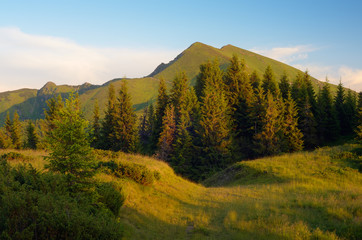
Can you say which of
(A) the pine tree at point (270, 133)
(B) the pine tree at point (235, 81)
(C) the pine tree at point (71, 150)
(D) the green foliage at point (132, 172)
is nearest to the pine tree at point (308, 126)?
(A) the pine tree at point (270, 133)

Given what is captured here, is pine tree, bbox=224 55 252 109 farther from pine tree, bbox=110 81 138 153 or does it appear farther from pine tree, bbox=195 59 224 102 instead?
pine tree, bbox=110 81 138 153

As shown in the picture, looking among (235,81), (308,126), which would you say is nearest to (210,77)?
(235,81)

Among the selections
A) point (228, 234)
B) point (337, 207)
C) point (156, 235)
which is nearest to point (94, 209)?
point (156, 235)

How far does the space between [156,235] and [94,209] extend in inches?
106

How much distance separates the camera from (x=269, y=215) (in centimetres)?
1030

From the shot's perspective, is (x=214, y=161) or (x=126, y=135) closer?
(x=214, y=161)

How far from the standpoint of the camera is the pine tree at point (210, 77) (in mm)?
43963

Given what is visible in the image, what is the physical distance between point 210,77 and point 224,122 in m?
12.2

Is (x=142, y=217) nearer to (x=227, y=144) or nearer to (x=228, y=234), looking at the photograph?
(x=228, y=234)

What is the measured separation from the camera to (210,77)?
44875 millimetres

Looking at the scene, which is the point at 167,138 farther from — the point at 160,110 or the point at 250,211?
the point at 250,211

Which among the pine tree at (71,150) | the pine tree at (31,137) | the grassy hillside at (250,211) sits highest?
the pine tree at (71,150)

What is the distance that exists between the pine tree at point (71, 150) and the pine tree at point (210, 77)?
115ft

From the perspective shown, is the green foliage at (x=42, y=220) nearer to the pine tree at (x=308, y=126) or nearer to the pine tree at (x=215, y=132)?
the pine tree at (x=215, y=132)
